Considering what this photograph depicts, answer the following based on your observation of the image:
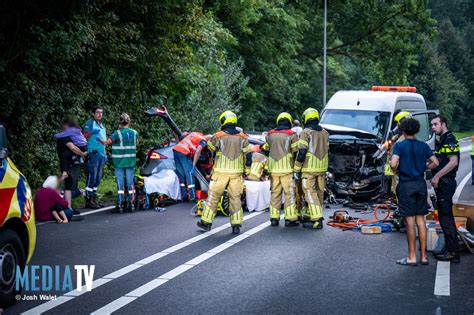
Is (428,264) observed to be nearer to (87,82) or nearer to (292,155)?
(292,155)

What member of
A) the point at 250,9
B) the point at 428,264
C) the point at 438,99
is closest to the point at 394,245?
the point at 428,264

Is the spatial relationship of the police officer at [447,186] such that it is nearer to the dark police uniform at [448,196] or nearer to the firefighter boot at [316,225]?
the dark police uniform at [448,196]

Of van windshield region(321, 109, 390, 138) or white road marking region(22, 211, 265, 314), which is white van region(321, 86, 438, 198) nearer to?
van windshield region(321, 109, 390, 138)

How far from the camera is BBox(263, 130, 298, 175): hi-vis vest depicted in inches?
523

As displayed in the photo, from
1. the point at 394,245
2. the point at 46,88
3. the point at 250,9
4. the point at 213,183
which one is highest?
the point at 250,9

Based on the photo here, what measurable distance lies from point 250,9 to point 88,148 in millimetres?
18644

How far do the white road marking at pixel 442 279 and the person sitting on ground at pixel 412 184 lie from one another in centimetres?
24

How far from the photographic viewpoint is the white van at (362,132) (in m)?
16.4

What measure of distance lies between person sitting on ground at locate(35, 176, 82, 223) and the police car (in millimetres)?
5273

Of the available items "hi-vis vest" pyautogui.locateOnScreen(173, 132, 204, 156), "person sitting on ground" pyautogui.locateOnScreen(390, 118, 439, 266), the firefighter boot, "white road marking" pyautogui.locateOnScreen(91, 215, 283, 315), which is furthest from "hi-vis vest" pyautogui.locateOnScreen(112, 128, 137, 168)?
"person sitting on ground" pyautogui.locateOnScreen(390, 118, 439, 266)

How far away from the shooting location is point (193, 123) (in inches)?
1024

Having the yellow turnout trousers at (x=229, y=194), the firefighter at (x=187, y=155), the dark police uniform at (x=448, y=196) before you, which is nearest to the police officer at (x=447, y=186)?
the dark police uniform at (x=448, y=196)

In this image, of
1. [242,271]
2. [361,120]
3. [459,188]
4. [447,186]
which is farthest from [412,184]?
[459,188]

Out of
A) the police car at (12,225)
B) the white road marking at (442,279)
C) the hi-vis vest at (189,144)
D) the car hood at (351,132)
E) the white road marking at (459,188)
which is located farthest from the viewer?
the white road marking at (459,188)
